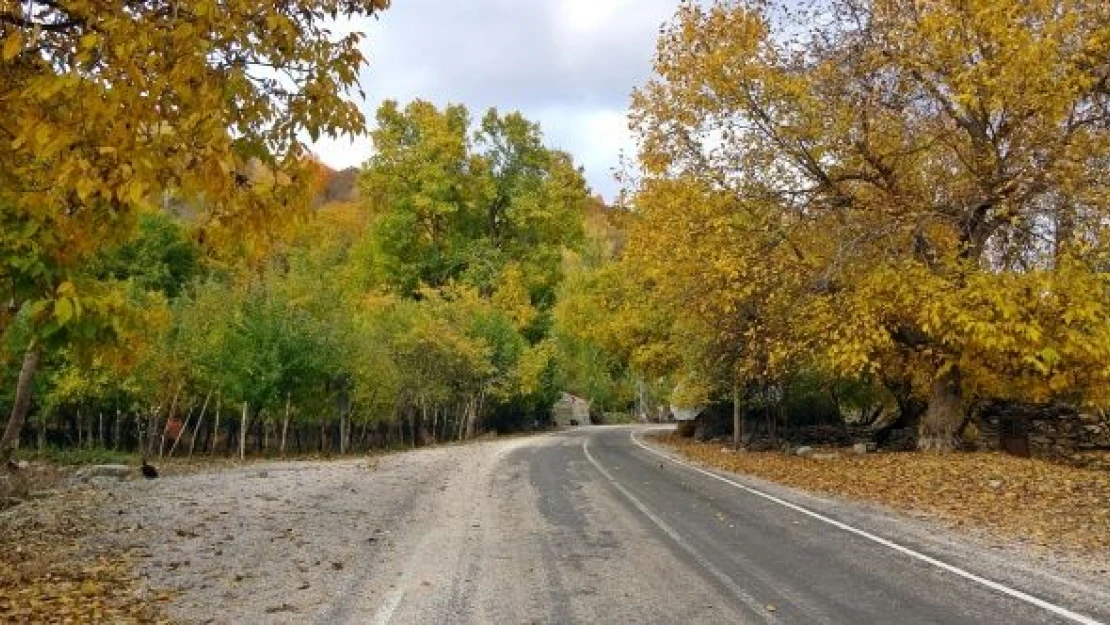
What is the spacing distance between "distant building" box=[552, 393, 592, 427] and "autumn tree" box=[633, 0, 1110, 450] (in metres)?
47.7

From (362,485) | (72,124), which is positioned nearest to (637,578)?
(72,124)

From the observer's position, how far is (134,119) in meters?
5.15

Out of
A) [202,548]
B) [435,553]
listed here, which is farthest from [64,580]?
[435,553]

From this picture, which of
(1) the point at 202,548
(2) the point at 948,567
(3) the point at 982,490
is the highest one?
(3) the point at 982,490

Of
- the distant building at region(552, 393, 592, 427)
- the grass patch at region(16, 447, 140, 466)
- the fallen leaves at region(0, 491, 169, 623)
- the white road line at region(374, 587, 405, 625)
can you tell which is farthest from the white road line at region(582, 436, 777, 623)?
the distant building at region(552, 393, 592, 427)

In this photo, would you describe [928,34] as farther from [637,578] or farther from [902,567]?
[637,578]

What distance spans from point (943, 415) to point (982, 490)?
5.82 m

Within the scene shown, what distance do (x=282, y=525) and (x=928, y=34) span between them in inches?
559

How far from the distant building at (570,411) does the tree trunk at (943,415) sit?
46849mm

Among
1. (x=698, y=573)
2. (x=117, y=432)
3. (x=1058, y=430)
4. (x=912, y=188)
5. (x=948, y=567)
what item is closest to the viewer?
(x=698, y=573)

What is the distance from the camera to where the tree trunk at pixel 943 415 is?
2133 cm

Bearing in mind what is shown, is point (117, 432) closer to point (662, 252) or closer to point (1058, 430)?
point (662, 252)

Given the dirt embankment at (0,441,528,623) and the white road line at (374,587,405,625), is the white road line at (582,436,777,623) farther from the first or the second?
the dirt embankment at (0,441,528,623)

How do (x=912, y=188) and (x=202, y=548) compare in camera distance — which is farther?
(x=912, y=188)
